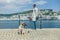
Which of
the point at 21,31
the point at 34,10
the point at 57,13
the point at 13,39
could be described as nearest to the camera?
the point at 13,39

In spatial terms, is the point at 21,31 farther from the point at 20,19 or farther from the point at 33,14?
the point at 20,19

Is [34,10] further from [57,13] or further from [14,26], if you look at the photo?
[57,13]

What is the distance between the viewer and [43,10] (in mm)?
14312

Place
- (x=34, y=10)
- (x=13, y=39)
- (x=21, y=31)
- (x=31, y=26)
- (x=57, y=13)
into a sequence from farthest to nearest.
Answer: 1. (x=57, y=13)
2. (x=31, y=26)
3. (x=34, y=10)
4. (x=21, y=31)
5. (x=13, y=39)

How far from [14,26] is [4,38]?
4.82 m

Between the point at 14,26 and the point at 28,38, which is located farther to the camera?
the point at 14,26

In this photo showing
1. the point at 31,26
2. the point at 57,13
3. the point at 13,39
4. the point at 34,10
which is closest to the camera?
the point at 13,39

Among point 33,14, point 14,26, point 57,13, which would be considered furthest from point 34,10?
point 57,13

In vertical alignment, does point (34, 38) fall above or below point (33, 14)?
below

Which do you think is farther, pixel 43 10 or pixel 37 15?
pixel 43 10

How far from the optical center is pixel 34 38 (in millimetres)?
9680

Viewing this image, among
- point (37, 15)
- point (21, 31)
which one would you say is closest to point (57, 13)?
point (37, 15)

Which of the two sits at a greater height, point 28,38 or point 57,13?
point 57,13

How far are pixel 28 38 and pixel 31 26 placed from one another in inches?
162
